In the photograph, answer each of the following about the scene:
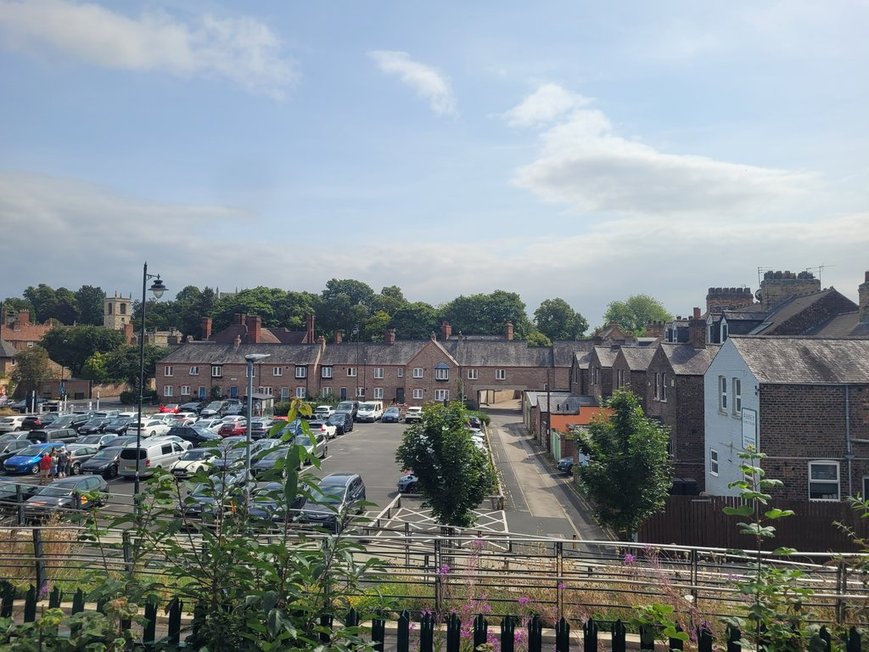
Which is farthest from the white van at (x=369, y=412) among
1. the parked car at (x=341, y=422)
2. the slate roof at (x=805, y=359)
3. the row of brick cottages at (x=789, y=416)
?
the slate roof at (x=805, y=359)

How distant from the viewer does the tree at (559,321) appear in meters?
115

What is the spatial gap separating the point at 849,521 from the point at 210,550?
21819 millimetres

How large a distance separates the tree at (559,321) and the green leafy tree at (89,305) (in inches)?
3970

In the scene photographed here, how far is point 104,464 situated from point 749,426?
30.4 meters

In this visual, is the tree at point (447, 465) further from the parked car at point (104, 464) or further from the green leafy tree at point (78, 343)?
the green leafy tree at point (78, 343)

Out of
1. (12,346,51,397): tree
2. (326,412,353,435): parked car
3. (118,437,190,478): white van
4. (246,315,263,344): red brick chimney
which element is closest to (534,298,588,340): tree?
(246,315,263,344): red brick chimney

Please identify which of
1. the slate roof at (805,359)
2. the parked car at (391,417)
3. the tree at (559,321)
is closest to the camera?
the slate roof at (805,359)

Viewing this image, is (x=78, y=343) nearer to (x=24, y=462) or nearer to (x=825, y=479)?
(x=24, y=462)

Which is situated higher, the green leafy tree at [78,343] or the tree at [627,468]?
the green leafy tree at [78,343]

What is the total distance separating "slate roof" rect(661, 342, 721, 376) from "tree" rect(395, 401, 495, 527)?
16.3m

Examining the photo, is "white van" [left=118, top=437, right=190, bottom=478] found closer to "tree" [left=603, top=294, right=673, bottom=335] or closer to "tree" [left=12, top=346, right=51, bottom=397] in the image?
"tree" [left=12, top=346, right=51, bottom=397]

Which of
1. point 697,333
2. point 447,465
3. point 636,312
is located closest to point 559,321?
point 636,312

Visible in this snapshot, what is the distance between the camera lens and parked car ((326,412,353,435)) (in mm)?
49000

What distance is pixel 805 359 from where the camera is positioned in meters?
23.4
